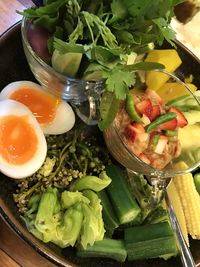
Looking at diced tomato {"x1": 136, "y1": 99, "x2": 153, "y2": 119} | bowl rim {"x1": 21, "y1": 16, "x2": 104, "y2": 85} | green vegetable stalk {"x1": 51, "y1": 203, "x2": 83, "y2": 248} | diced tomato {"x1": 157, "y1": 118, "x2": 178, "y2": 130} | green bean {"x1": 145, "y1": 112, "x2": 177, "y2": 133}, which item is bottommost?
green vegetable stalk {"x1": 51, "y1": 203, "x2": 83, "y2": 248}

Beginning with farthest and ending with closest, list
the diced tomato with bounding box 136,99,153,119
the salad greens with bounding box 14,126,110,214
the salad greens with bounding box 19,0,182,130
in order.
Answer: the diced tomato with bounding box 136,99,153,119 → the salad greens with bounding box 14,126,110,214 → the salad greens with bounding box 19,0,182,130

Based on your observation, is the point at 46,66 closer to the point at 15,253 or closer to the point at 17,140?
the point at 17,140

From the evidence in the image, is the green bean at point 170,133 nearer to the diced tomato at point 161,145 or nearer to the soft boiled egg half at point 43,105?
the diced tomato at point 161,145

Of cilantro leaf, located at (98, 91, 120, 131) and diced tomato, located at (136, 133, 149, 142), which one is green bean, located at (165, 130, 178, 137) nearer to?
diced tomato, located at (136, 133, 149, 142)

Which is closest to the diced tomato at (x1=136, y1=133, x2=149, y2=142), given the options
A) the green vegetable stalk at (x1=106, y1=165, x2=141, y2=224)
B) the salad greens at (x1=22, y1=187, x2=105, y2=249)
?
the green vegetable stalk at (x1=106, y1=165, x2=141, y2=224)

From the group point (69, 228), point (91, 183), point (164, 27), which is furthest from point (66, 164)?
point (164, 27)

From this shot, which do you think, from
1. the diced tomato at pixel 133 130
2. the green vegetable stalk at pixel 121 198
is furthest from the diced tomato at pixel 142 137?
the green vegetable stalk at pixel 121 198

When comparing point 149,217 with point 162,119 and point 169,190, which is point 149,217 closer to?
point 169,190
